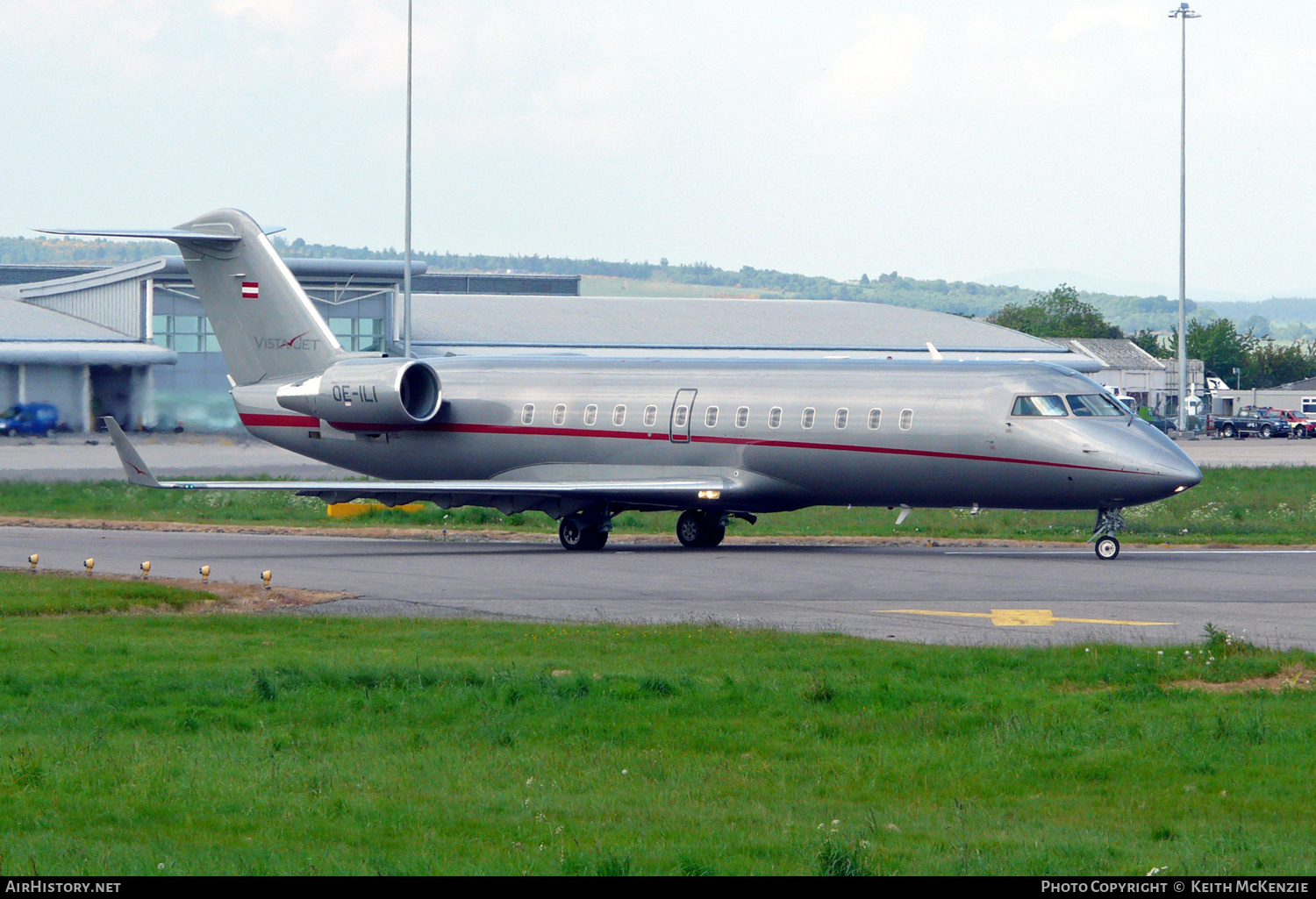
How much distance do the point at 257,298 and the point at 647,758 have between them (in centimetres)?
2474

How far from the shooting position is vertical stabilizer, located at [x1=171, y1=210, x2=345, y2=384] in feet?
108

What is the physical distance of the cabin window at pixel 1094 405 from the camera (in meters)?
26.8

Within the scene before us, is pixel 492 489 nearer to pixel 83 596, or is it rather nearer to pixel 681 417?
pixel 681 417

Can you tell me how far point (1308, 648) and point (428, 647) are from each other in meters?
9.08

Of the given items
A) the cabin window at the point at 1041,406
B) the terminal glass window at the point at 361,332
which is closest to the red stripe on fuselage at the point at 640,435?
the cabin window at the point at 1041,406

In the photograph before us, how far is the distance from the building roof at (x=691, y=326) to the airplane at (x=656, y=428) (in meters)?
39.2

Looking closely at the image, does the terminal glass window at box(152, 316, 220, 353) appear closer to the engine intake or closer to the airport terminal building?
the airport terminal building

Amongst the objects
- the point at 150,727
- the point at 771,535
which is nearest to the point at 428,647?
the point at 150,727

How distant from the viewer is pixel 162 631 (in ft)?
55.3

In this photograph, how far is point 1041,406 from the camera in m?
26.7

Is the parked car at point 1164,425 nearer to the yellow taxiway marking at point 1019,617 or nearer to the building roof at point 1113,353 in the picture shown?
the building roof at point 1113,353

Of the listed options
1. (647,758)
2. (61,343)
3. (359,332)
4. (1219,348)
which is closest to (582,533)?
(647,758)

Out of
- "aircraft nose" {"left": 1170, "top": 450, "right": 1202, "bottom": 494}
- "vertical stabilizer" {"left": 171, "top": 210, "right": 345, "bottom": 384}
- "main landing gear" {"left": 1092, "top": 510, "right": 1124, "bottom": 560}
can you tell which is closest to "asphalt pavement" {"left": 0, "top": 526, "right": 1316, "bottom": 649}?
"main landing gear" {"left": 1092, "top": 510, "right": 1124, "bottom": 560}

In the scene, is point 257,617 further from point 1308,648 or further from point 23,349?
point 23,349
